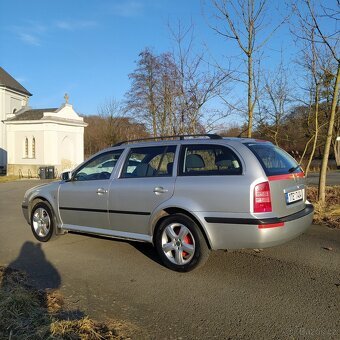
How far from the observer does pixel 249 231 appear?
178 inches

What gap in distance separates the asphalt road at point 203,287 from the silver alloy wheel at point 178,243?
8.2 inches

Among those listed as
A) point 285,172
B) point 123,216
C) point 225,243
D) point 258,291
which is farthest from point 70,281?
point 285,172

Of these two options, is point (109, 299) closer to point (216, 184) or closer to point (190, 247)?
point (190, 247)

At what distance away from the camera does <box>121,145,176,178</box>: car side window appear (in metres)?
5.41

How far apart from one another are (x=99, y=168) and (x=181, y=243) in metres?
2.05

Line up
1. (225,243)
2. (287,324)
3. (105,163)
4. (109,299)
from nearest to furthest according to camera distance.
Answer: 1. (287,324)
2. (109,299)
3. (225,243)
4. (105,163)

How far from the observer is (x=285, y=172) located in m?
5.01

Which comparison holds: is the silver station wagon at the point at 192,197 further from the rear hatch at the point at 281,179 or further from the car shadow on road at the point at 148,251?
the car shadow on road at the point at 148,251

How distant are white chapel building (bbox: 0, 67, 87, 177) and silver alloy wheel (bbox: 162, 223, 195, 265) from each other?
27.6 m

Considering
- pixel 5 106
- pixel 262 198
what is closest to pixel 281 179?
pixel 262 198

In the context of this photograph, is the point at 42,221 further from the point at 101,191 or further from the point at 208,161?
the point at 208,161

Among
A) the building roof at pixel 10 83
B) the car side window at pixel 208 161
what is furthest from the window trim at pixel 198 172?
the building roof at pixel 10 83

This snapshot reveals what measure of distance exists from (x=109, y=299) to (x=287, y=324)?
1.86 m

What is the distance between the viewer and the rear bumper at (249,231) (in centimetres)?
450
